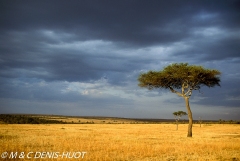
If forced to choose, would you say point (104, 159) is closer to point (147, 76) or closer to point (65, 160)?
point (65, 160)

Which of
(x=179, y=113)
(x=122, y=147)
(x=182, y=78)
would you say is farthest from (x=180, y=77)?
(x=179, y=113)

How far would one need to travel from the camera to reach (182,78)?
3272cm

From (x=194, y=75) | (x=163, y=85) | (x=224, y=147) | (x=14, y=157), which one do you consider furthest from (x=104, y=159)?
(x=163, y=85)

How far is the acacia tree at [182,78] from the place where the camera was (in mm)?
31234

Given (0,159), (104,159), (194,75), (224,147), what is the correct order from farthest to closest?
1. (194,75)
2. (224,147)
3. (104,159)
4. (0,159)

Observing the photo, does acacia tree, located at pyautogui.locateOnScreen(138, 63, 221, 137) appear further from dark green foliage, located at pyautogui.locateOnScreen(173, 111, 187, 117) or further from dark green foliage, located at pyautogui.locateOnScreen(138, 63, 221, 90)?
dark green foliage, located at pyautogui.locateOnScreen(173, 111, 187, 117)

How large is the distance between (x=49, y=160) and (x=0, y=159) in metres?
2.27

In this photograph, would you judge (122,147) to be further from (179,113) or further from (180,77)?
(179,113)

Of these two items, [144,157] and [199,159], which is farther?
[144,157]

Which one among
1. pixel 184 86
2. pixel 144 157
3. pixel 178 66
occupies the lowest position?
pixel 144 157

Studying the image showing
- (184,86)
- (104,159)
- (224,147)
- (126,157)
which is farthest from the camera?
(184,86)

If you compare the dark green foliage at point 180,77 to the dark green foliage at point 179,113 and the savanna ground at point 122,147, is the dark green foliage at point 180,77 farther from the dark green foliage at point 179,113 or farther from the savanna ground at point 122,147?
the dark green foliage at point 179,113

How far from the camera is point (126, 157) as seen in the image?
1262 centimetres

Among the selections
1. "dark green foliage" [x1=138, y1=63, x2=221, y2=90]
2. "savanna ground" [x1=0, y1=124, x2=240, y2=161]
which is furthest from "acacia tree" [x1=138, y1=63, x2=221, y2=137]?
"savanna ground" [x1=0, y1=124, x2=240, y2=161]
